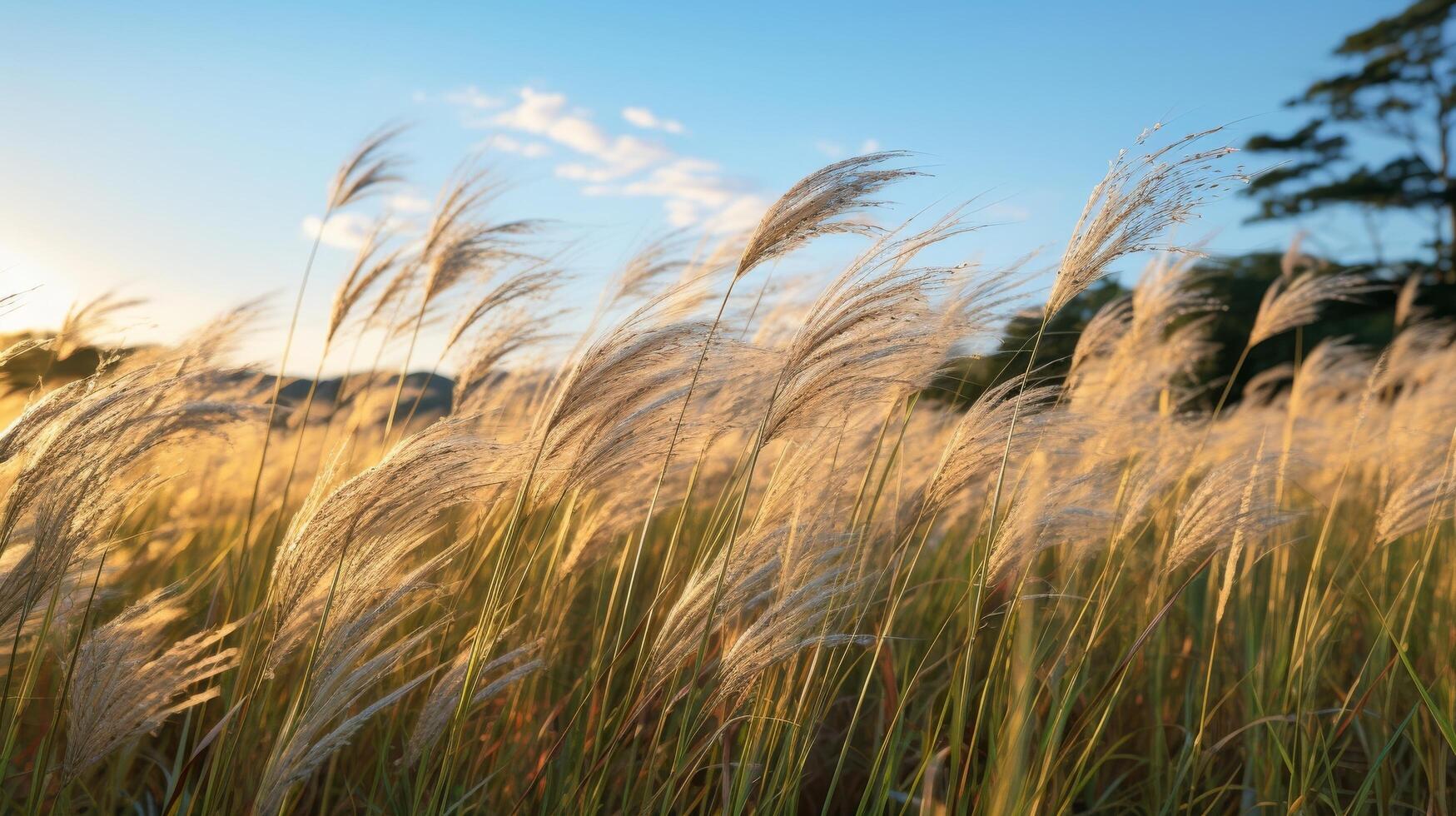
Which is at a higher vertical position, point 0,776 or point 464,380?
point 464,380

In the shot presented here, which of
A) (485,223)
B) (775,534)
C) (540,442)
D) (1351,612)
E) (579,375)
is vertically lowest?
(1351,612)

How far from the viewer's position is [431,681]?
2.18 meters

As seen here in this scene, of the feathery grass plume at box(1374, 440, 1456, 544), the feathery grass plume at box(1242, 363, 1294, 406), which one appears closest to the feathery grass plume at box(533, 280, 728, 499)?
the feathery grass plume at box(1374, 440, 1456, 544)

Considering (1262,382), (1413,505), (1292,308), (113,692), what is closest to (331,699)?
(113,692)

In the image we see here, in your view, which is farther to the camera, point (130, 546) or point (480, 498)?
point (130, 546)

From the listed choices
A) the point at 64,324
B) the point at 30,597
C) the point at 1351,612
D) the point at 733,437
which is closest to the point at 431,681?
the point at 30,597

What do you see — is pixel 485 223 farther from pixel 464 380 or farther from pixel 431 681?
pixel 431 681

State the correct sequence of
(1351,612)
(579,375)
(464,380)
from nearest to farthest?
1. (579,375)
2. (464,380)
3. (1351,612)

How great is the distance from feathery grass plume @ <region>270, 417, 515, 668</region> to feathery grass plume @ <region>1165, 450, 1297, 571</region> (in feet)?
4.45

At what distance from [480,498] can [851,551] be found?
111cm

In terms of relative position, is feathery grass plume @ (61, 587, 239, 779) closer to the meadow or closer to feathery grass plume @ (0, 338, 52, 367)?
the meadow

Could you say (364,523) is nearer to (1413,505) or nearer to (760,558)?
(760,558)

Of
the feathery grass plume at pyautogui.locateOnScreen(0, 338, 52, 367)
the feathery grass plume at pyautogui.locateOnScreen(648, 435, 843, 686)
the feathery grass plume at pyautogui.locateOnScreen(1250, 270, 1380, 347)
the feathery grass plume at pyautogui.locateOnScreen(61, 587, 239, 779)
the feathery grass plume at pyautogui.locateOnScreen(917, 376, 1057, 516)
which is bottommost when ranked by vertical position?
the feathery grass plume at pyautogui.locateOnScreen(61, 587, 239, 779)

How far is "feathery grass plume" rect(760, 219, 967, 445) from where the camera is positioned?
4.83ft
